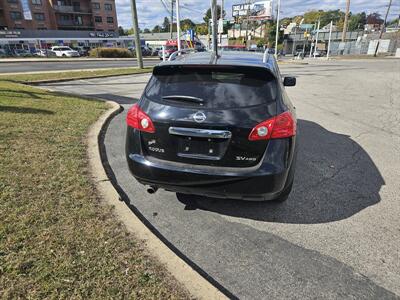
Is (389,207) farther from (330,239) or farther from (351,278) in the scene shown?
(351,278)

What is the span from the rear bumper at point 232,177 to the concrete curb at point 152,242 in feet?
1.61

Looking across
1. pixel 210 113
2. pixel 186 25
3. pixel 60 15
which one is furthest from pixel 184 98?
pixel 186 25

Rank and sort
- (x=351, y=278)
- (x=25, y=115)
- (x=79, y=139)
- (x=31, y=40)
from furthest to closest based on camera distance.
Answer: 1. (x=31, y=40)
2. (x=25, y=115)
3. (x=79, y=139)
4. (x=351, y=278)

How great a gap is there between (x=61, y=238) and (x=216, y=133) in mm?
1693

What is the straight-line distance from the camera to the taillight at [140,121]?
10.1 feet

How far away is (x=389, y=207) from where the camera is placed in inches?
142

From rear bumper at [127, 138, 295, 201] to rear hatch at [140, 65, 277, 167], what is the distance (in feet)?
0.24

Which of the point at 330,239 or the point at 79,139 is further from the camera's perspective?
the point at 79,139

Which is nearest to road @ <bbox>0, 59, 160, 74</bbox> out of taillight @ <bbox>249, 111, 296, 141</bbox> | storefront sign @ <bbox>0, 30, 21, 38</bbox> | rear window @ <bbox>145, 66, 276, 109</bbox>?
rear window @ <bbox>145, 66, 276, 109</bbox>

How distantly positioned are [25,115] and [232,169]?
5.44m

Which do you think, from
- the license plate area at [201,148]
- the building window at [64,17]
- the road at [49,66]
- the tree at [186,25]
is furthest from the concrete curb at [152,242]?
the tree at [186,25]

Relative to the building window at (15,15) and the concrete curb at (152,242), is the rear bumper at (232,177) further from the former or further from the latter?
the building window at (15,15)

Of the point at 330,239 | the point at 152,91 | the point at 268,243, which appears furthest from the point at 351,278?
the point at 152,91

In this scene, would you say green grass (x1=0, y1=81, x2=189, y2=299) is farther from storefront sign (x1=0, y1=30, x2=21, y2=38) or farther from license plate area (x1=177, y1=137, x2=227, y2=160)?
storefront sign (x1=0, y1=30, x2=21, y2=38)
